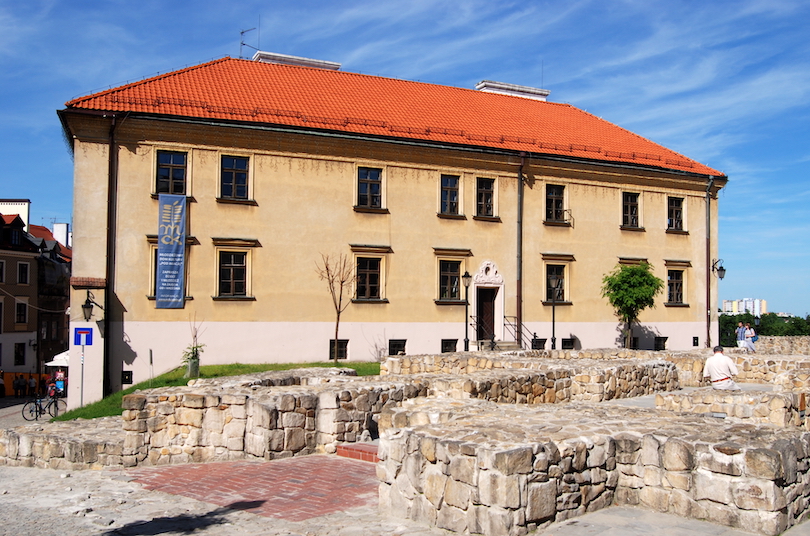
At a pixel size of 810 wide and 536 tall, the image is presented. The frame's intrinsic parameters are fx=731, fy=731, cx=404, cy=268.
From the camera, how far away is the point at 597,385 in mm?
16281

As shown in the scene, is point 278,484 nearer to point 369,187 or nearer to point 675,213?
point 369,187

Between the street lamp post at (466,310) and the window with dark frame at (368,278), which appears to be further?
the window with dark frame at (368,278)

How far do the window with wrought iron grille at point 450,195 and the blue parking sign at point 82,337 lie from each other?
14242 millimetres

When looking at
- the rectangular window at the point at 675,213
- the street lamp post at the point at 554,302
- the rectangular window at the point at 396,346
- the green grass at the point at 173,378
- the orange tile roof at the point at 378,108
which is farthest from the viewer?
the rectangular window at the point at 675,213

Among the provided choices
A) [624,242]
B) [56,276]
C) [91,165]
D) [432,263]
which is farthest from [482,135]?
[56,276]

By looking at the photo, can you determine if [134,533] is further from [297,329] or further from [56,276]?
[56,276]

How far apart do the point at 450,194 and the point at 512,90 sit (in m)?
11.4

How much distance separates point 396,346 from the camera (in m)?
29.1

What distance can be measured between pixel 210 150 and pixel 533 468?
73.8 ft

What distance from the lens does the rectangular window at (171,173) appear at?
26.2 meters

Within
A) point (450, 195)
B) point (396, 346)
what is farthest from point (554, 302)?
point (396, 346)

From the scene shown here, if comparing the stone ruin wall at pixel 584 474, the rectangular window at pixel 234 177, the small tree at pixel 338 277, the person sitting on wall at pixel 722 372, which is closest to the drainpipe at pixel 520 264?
the small tree at pixel 338 277

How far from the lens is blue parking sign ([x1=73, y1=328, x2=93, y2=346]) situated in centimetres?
2428

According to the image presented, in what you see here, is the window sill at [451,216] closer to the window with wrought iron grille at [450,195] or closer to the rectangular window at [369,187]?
the window with wrought iron grille at [450,195]
